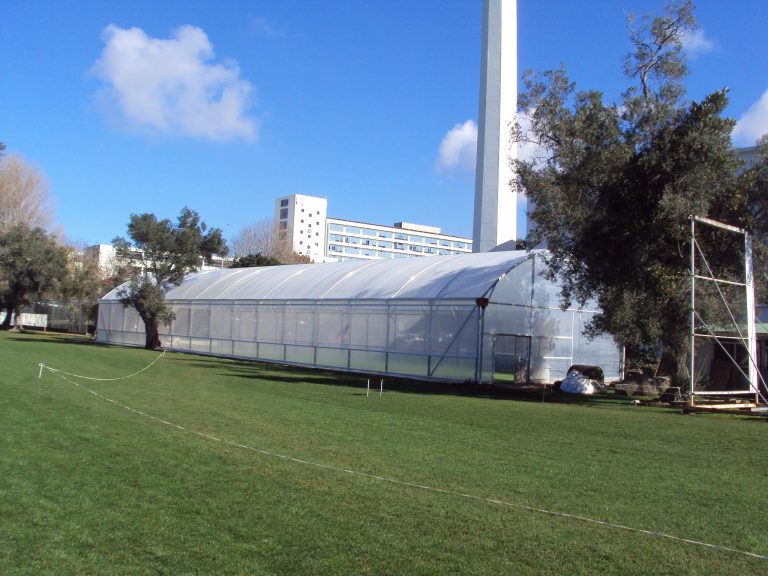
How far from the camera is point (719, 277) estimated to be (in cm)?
2305

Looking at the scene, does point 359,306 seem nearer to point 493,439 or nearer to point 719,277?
point 719,277

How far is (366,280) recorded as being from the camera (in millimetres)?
35031

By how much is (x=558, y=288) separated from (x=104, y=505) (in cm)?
2628

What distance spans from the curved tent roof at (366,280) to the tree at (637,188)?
18.9 feet

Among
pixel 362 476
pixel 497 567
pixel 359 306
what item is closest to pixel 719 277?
pixel 359 306

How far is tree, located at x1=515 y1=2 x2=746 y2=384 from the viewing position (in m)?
20.8

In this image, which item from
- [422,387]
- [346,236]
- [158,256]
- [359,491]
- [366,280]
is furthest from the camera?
[346,236]

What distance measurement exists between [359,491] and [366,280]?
26.9 m

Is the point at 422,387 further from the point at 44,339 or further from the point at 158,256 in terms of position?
the point at 44,339

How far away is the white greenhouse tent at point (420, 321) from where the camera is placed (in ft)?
93.9

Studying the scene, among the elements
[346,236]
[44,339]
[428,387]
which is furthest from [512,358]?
[346,236]

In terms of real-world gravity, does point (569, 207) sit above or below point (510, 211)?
below

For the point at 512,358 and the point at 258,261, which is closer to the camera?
the point at 512,358

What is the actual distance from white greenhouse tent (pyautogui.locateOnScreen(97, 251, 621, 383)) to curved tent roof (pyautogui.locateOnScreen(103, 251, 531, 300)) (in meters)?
0.08
